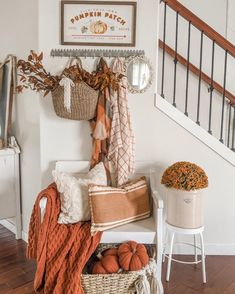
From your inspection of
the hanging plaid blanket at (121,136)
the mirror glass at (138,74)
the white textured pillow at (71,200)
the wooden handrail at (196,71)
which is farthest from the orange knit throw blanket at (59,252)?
the wooden handrail at (196,71)

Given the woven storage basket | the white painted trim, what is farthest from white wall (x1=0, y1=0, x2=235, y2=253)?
the woven storage basket

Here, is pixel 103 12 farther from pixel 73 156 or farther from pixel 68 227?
pixel 68 227

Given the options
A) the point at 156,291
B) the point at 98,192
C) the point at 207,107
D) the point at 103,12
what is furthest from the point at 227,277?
the point at 103,12

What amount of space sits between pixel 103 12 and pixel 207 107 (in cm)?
175

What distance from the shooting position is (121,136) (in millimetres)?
2359

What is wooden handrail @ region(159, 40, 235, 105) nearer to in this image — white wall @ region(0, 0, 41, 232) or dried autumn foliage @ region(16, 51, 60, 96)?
white wall @ region(0, 0, 41, 232)

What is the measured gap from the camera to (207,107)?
142 inches

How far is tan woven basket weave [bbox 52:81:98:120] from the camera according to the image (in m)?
2.20

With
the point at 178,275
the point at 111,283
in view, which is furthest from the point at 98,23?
the point at 178,275

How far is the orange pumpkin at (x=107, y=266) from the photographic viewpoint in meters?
1.94

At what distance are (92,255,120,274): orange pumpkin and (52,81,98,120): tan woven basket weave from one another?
97cm

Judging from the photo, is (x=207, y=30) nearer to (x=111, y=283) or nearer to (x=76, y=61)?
(x=76, y=61)

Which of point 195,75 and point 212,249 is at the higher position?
point 195,75

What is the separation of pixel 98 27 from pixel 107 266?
167 cm
